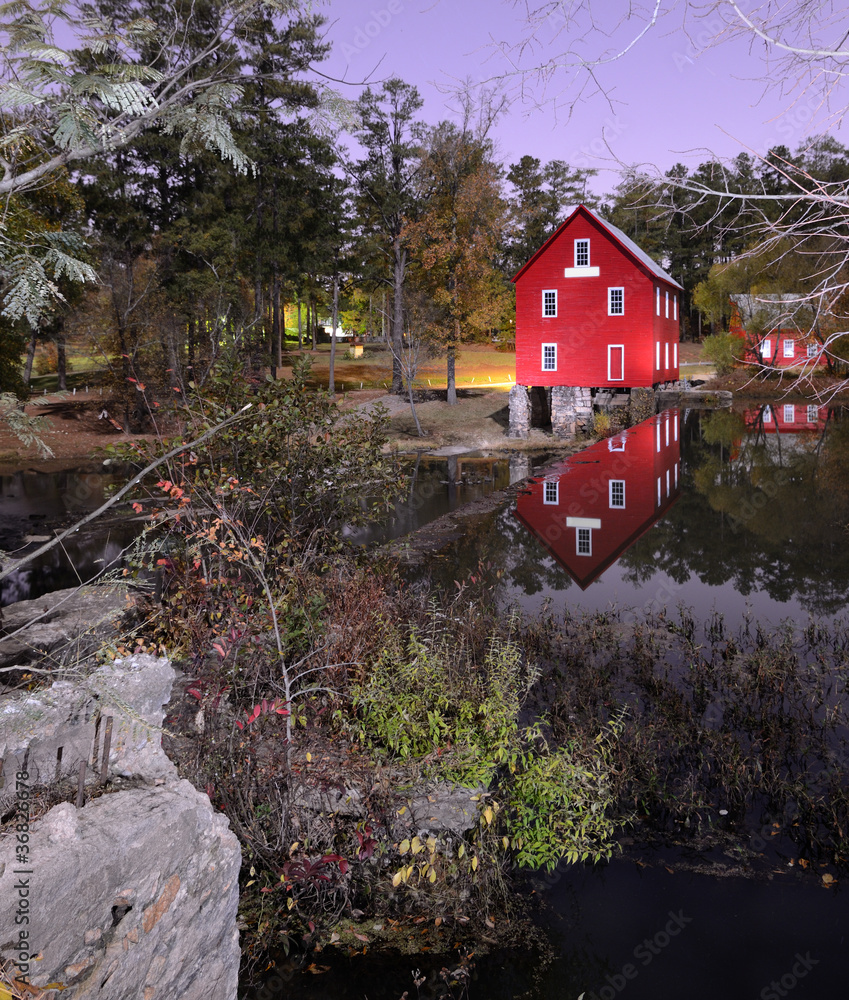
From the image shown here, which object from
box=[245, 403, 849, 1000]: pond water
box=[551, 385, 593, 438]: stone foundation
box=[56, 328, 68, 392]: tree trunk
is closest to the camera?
box=[245, 403, 849, 1000]: pond water

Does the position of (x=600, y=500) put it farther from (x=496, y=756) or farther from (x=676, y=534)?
(x=496, y=756)

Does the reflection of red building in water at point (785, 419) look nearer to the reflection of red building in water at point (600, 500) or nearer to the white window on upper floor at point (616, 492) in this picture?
the reflection of red building in water at point (600, 500)

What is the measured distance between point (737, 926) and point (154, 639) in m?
6.48

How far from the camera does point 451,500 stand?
22391 millimetres

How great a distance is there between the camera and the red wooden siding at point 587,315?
34.0 meters

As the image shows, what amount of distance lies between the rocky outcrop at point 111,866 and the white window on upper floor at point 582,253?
33.1m

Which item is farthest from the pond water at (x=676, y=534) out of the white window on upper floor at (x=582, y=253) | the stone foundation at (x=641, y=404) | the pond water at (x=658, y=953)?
the white window on upper floor at (x=582, y=253)

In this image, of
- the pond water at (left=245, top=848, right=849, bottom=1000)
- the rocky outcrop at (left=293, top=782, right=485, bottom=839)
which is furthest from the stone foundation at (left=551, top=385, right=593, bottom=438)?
the rocky outcrop at (left=293, top=782, right=485, bottom=839)

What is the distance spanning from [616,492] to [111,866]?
20.0 metres

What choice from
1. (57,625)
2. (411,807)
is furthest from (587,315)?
(411,807)

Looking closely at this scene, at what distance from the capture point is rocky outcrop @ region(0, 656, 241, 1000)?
3.51 metres

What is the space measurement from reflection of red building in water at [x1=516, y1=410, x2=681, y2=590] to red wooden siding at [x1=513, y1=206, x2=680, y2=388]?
474 centimetres

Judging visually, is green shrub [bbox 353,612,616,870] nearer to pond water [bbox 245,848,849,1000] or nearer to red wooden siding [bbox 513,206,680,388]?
pond water [bbox 245,848,849,1000]

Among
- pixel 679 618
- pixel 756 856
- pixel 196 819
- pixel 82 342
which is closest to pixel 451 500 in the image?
pixel 679 618
